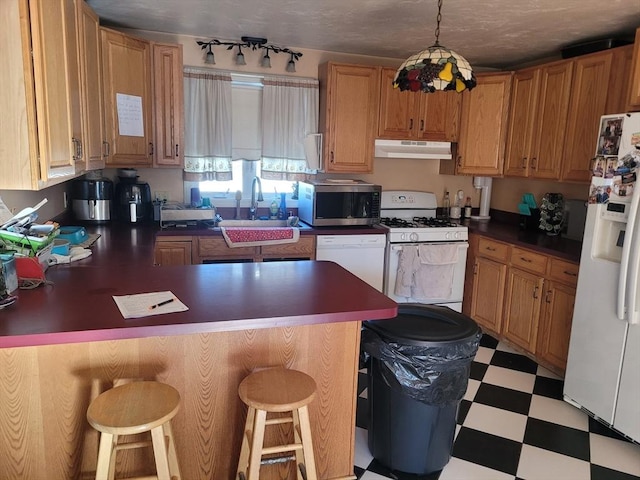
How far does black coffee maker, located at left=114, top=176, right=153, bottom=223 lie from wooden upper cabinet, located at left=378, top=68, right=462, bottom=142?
1.97m

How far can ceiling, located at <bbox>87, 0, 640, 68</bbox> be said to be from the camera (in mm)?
2707

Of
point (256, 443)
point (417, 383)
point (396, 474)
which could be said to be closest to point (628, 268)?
point (417, 383)

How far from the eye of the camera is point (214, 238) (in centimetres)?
344

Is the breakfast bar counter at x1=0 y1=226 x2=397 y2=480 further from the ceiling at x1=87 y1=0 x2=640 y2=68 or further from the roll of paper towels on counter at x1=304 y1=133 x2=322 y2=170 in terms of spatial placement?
the roll of paper towels on counter at x1=304 y1=133 x2=322 y2=170

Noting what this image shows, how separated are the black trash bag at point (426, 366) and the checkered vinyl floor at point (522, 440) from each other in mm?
454

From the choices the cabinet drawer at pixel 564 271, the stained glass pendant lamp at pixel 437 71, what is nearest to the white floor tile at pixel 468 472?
the cabinet drawer at pixel 564 271

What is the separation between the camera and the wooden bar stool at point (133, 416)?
4.73ft

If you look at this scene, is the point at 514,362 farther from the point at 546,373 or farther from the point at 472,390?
the point at 472,390

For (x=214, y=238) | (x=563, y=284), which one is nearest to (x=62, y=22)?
(x=214, y=238)

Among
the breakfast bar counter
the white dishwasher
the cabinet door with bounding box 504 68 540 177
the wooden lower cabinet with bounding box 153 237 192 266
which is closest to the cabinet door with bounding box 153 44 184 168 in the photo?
the wooden lower cabinet with bounding box 153 237 192 266

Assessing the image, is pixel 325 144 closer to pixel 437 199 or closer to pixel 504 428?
pixel 437 199

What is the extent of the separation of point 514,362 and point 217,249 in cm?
233

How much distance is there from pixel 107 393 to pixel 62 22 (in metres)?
1.53

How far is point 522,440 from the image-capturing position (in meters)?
2.50
